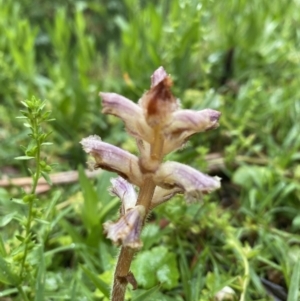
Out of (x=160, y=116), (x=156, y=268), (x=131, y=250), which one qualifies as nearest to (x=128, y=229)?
(x=131, y=250)

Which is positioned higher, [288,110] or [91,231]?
[288,110]

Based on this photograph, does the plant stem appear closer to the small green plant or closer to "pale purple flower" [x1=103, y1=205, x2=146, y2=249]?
the small green plant

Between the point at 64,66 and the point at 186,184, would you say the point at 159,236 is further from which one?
the point at 64,66

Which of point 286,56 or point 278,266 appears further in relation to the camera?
point 286,56

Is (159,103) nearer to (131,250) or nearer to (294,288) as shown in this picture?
(131,250)

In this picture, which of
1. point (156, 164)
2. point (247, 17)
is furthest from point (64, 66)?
point (156, 164)

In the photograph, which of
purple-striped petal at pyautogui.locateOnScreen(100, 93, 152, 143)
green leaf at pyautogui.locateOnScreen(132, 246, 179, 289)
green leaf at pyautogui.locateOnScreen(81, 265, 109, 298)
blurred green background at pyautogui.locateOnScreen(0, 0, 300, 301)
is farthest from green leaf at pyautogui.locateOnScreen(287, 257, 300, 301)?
purple-striped petal at pyautogui.locateOnScreen(100, 93, 152, 143)

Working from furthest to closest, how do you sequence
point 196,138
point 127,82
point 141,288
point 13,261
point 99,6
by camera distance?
1. point 99,6
2. point 127,82
3. point 196,138
4. point 141,288
5. point 13,261
